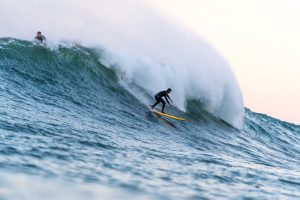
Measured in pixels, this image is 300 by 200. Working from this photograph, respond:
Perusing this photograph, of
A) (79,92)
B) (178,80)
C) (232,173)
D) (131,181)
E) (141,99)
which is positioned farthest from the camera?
(178,80)

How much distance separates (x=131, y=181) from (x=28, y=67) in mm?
9465

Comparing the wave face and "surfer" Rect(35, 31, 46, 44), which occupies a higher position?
"surfer" Rect(35, 31, 46, 44)

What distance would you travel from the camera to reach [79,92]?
41.2ft

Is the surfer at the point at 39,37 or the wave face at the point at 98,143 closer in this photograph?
the wave face at the point at 98,143

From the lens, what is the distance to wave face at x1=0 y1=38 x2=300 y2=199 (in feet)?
15.5

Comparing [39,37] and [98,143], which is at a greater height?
[39,37]

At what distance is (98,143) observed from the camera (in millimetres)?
7070

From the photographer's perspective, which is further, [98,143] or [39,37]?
[39,37]

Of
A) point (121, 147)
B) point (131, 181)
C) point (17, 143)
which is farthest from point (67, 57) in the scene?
point (131, 181)

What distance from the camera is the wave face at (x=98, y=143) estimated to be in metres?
4.71

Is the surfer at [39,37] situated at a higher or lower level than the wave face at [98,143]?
higher

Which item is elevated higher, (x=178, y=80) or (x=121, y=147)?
(x=178, y=80)

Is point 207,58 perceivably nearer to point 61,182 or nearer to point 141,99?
point 141,99

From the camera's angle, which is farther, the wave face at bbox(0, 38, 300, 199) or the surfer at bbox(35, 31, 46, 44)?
the surfer at bbox(35, 31, 46, 44)
